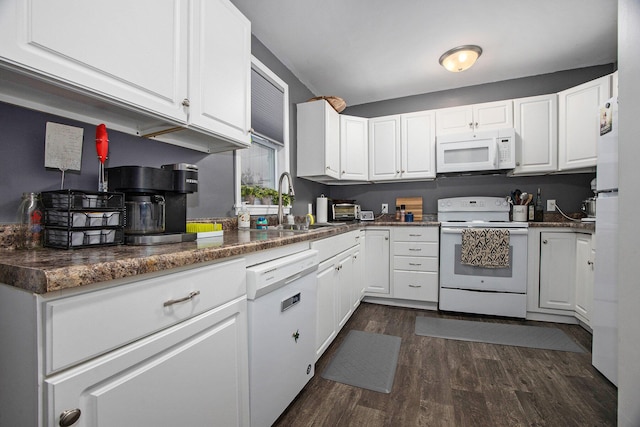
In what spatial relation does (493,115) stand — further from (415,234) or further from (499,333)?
(499,333)

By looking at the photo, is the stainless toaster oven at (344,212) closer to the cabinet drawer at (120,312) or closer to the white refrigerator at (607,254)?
the white refrigerator at (607,254)

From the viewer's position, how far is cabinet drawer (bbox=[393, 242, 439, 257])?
2.89 meters

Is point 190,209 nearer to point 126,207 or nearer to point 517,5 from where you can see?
point 126,207

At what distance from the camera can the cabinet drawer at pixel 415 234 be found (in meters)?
2.89

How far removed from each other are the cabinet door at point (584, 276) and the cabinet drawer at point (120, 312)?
2864 mm

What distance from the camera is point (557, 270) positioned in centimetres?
255

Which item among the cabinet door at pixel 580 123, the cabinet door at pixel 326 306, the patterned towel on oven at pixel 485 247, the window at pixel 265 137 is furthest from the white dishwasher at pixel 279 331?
the cabinet door at pixel 580 123

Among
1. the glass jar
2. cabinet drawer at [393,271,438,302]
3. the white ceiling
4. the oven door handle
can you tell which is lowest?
cabinet drawer at [393,271,438,302]

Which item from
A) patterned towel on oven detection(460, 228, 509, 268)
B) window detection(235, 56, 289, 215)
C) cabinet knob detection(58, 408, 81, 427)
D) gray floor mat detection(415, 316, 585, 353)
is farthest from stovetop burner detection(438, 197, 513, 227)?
cabinet knob detection(58, 408, 81, 427)

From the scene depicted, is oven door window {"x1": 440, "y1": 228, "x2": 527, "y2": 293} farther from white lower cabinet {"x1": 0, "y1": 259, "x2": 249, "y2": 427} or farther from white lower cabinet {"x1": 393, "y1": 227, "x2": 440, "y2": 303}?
white lower cabinet {"x1": 0, "y1": 259, "x2": 249, "y2": 427}

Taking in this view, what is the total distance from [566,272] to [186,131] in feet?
10.8

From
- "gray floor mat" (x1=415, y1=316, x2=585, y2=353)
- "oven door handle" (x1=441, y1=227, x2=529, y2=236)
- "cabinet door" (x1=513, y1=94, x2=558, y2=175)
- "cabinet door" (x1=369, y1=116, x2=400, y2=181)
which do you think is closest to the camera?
"gray floor mat" (x1=415, y1=316, x2=585, y2=353)

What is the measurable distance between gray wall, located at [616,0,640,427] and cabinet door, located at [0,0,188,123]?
1.85 metres

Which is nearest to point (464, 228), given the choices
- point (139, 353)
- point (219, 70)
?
point (219, 70)
